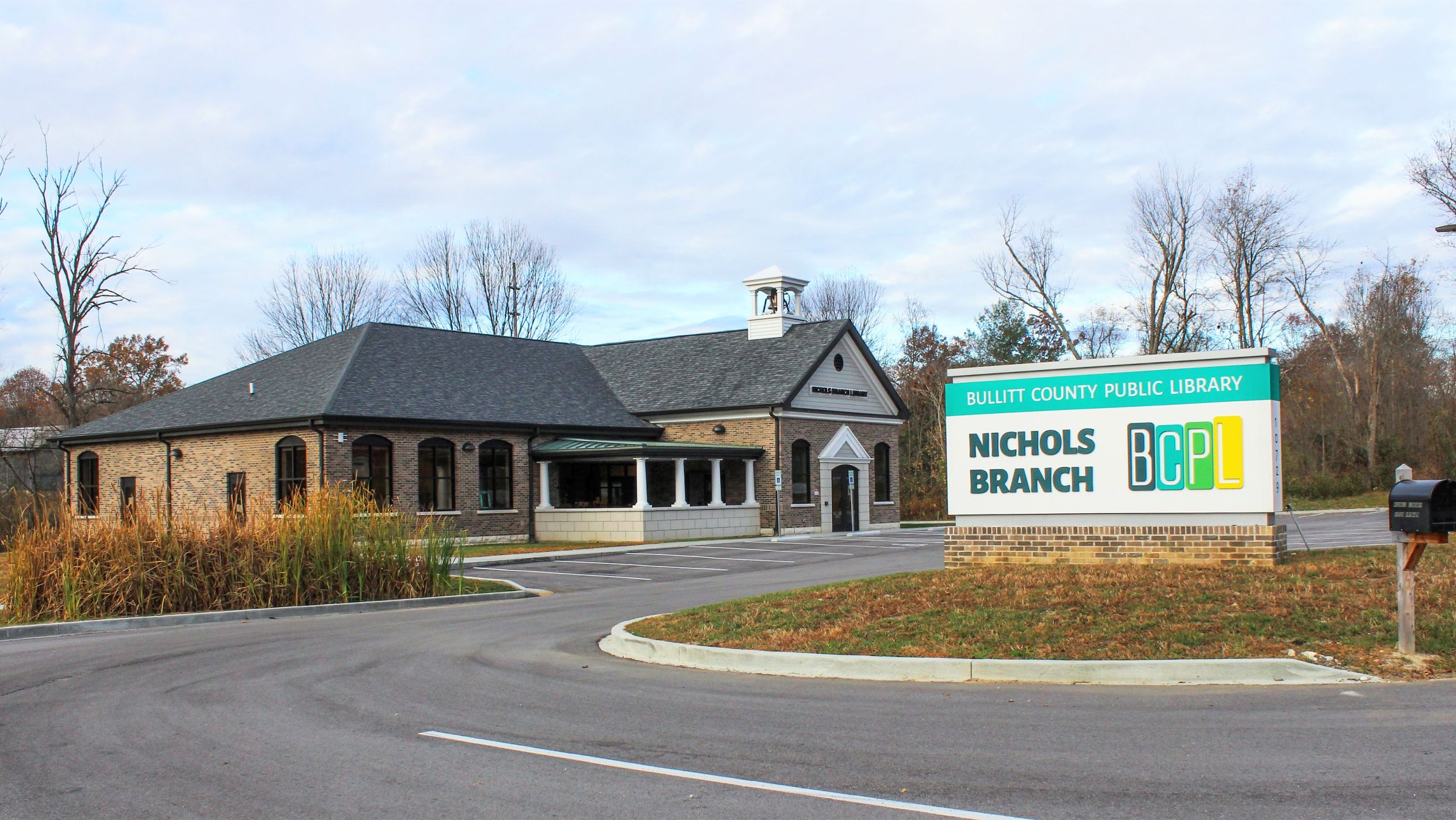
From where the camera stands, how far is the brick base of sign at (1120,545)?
14000 millimetres

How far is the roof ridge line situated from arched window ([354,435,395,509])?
125 cm

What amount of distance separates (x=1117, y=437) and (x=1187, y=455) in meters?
0.88

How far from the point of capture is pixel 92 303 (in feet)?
152

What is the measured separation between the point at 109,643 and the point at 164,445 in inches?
892

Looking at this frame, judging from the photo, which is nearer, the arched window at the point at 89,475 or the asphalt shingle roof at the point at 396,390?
the asphalt shingle roof at the point at 396,390

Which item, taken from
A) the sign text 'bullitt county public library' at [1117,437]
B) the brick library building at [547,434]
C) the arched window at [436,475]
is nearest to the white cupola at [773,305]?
the brick library building at [547,434]

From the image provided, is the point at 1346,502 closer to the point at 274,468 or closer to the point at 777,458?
the point at 777,458

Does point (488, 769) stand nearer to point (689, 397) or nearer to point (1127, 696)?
point (1127, 696)

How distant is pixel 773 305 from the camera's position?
40.9 metres

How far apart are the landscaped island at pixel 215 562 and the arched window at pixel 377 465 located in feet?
40.8

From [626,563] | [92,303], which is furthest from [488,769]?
[92,303]

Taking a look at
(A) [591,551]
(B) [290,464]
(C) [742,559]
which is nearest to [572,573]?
(C) [742,559]

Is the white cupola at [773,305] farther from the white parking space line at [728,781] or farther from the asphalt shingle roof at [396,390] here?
the white parking space line at [728,781]

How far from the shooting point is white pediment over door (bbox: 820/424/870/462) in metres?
38.5
